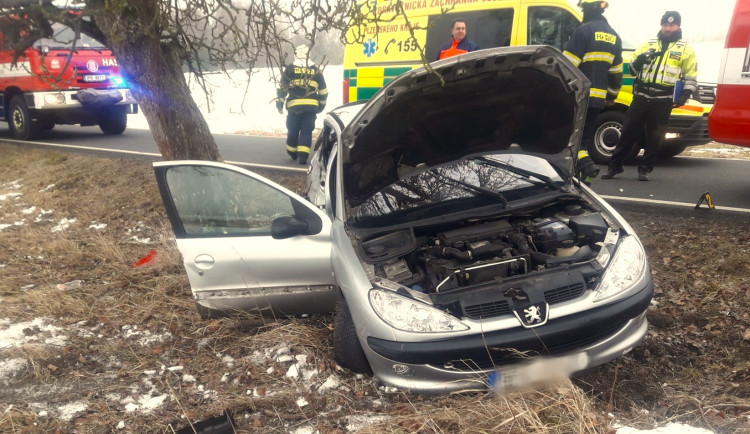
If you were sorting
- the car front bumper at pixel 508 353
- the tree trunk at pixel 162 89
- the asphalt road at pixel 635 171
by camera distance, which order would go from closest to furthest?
1. the car front bumper at pixel 508 353
2. the tree trunk at pixel 162 89
3. the asphalt road at pixel 635 171

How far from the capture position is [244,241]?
3.63 metres

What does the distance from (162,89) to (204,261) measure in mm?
2648

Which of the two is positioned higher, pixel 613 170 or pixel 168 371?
pixel 613 170

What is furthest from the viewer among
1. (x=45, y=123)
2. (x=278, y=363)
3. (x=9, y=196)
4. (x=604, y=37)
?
(x=45, y=123)

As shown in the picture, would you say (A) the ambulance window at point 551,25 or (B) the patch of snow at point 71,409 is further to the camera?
(A) the ambulance window at point 551,25

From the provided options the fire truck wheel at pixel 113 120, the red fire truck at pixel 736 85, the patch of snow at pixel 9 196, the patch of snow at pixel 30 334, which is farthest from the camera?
the fire truck wheel at pixel 113 120

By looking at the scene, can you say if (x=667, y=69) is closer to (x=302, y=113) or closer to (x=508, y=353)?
(x=508, y=353)

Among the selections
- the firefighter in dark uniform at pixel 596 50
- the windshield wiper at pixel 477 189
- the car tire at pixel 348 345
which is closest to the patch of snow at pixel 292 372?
the car tire at pixel 348 345

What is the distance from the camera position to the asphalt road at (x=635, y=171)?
5855 mm

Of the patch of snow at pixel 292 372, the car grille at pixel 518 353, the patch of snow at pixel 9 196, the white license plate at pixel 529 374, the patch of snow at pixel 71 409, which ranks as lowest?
the patch of snow at pixel 9 196

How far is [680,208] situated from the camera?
545 centimetres

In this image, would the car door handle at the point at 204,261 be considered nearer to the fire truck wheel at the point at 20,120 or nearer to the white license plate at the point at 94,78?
the white license plate at the point at 94,78

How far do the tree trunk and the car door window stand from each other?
6.53 feet

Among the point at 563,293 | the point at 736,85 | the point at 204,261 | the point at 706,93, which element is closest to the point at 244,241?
the point at 204,261
